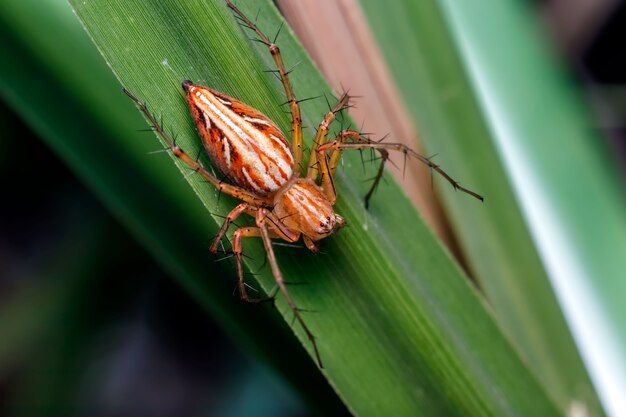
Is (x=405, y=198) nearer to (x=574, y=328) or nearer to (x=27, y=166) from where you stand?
(x=574, y=328)

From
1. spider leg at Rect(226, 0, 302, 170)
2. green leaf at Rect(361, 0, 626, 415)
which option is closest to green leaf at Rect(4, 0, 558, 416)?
spider leg at Rect(226, 0, 302, 170)

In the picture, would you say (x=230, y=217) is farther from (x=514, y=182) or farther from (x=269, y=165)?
(x=514, y=182)

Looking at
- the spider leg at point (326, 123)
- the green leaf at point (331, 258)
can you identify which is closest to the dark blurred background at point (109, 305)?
the green leaf at point (331, 258)

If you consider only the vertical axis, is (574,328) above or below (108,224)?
below

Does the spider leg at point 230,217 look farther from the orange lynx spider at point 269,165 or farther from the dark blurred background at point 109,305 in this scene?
the dark blurred background at point 109,305


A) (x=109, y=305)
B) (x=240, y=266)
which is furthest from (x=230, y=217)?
(x=109, y=305)

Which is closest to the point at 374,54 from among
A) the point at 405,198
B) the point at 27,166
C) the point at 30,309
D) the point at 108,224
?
the point at 405,198
